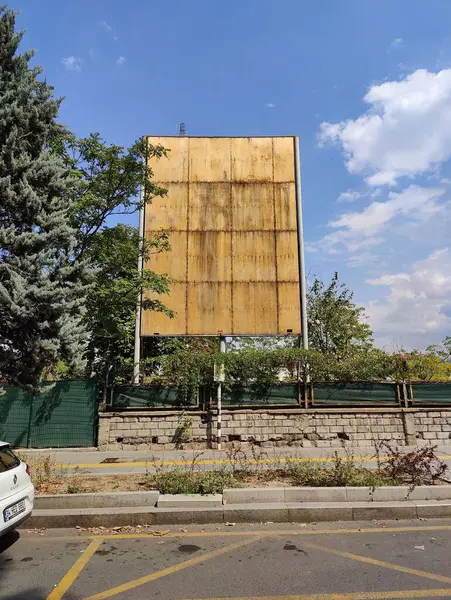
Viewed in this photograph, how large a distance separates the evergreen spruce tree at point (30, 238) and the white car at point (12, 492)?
3997mm

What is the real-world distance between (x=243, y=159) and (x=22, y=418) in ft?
45.6

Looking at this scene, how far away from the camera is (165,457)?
36.3 ft

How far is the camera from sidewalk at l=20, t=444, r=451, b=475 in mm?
9514

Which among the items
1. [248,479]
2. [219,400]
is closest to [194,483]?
[248,479]

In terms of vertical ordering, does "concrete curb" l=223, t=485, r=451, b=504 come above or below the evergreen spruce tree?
below

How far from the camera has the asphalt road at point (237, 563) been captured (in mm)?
4004

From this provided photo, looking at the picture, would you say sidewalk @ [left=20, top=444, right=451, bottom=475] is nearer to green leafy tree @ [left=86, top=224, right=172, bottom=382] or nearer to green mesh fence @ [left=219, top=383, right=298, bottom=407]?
green mesh fence @ [left=219, top=383, right=298, bottom=407]

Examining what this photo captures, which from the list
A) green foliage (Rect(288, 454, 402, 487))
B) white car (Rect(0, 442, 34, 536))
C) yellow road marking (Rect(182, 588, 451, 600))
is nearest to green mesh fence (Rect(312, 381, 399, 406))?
green foliage (Rect(288, 454, 402, 487))

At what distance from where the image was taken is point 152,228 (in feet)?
59.7

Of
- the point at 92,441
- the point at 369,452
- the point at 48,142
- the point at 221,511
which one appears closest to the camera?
the point at 221,511

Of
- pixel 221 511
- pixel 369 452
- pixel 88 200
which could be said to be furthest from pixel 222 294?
pixel 221 511

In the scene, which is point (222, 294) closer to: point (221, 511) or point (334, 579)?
point (221, 511)

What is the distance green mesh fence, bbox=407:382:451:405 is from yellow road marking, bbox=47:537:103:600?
10911 mm

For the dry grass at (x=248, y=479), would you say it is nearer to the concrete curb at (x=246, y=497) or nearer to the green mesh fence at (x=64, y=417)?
the concrete curb at (x=246, y=497)
